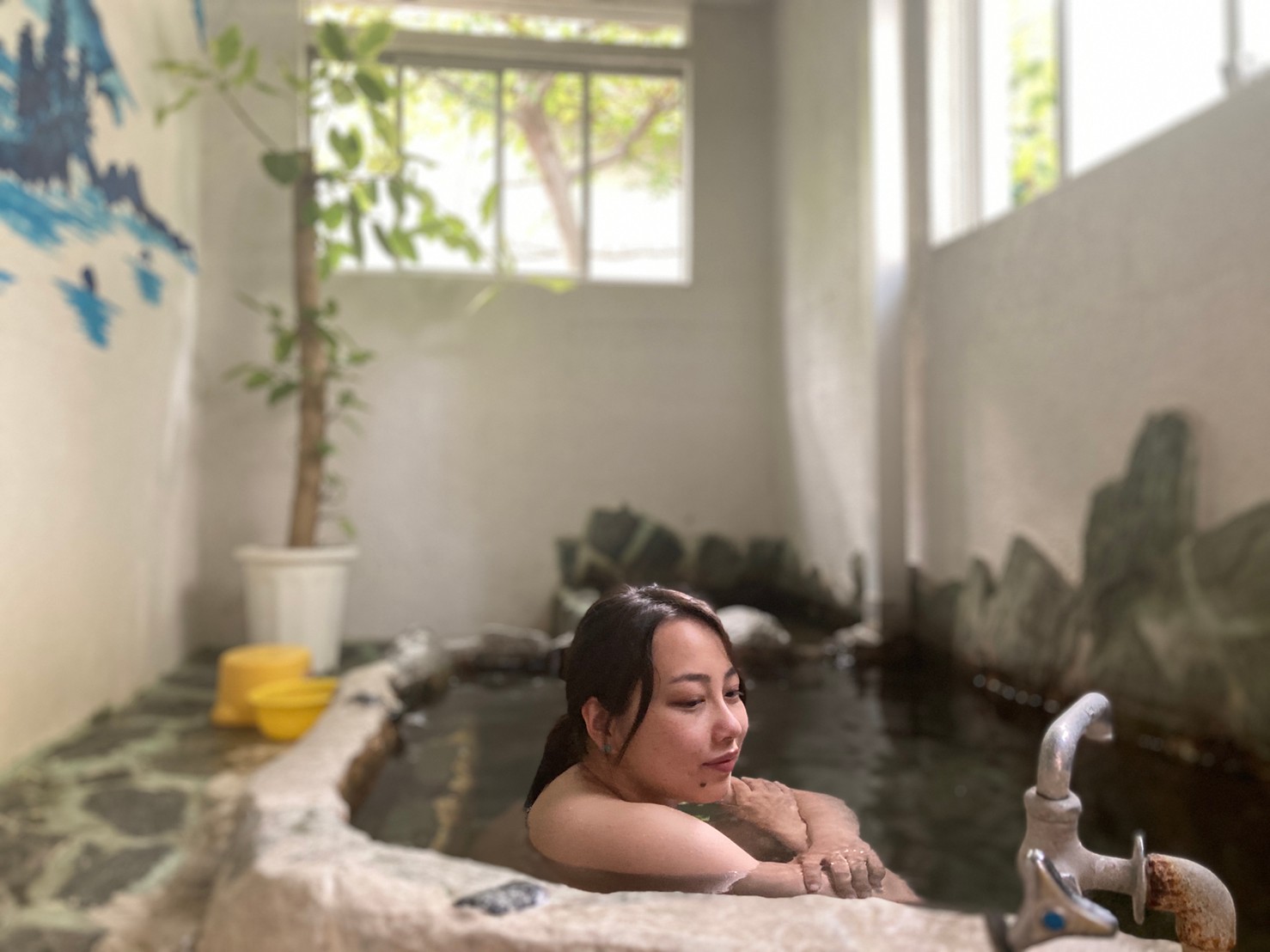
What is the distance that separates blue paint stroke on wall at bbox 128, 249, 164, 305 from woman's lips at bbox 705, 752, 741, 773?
4.17 meters

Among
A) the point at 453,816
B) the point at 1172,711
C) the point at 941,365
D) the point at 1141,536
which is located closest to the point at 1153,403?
the point at 1141,536

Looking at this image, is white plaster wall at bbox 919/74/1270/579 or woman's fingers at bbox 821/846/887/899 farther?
white plaster wall at bbox 919/74/1270/579

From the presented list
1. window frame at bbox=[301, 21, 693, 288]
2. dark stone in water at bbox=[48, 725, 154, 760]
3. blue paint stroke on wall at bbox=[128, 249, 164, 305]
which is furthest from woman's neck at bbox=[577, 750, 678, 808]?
window frame at bbox=[301, 21, 693, 288]

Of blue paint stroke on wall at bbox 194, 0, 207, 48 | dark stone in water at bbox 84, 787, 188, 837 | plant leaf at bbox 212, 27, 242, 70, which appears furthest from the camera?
blue paint stroke on wall at bbox 194, 0, 207, 48

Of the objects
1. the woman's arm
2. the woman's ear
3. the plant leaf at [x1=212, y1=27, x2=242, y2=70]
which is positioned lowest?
the woman's arm

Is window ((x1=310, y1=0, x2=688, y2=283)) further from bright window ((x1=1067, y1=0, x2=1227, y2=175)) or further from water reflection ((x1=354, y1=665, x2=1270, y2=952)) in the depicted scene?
bright window ((x1=1067, y1=0, x2=1227, y2=175))

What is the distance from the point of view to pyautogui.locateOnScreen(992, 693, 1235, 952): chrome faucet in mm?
155

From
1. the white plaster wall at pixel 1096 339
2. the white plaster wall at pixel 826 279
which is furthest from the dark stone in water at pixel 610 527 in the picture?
the white plaster wall at pixel 1096 339

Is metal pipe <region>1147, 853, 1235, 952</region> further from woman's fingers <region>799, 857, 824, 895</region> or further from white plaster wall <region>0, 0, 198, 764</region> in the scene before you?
white plaster wall <region>0, 0, 198, 764</region>

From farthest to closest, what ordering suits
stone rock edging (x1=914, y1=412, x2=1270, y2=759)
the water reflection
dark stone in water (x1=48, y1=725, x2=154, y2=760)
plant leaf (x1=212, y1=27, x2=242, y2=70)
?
plant leaf (x1=212, y1=27, x2=242, y2=70) < dark stone in water (x1=48, y1=725, x2=154, y2=760) < stone rock edging (x1=914, y1=412, x2=1270, y2=759) < the water reflection

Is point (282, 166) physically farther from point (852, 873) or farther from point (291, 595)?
point (852, 873)

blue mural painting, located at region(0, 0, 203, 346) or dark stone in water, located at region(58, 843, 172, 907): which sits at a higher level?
blue mural painting, located at region(0, 0, 203, 346)

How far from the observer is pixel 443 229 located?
4.43 m

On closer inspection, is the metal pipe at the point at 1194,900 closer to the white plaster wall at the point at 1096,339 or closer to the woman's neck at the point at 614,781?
the woman's neck at the point at 614,781
